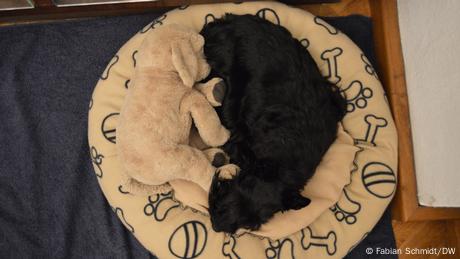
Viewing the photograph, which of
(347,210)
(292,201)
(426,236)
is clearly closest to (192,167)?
(292,201)

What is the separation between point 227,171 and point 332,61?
868 millimetres

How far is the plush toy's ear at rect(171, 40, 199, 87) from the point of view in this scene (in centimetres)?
165

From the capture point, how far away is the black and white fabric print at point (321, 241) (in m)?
1.93

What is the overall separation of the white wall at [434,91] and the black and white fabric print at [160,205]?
1257 mm

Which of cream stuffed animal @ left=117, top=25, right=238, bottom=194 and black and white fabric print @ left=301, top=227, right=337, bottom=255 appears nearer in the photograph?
cream stuffed animal @ left=117, top=25, right=238, bottom=194

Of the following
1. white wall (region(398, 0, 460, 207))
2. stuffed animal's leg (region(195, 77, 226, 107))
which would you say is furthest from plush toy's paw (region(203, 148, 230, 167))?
white wall (region(398, 0, 460, 207))

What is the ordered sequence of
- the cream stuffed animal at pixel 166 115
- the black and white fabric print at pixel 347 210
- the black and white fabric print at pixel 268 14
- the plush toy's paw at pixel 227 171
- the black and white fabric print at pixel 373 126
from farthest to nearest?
the black and white fabric print at pixel 268 14
the black and white fabric print at pixel 373 126
the black and white fabric print at pixel 347 210
the plush toy's paw at pixel 227 171
the cream stuffed animal at pixel 166 115

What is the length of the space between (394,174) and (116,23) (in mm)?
1759

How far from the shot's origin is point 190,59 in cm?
173

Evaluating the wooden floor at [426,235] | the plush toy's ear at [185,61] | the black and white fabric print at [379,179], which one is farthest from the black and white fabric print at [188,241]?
the wooden floor at [426,235]

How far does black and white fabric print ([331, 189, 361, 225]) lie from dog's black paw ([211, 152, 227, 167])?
0.60m

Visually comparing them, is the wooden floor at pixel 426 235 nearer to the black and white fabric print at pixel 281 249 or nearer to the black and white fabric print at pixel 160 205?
the black and white fabric print at pixel 281 249

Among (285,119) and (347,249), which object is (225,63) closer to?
(285,119)

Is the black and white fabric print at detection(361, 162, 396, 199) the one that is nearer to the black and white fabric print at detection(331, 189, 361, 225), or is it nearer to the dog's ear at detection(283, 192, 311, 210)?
the black and white fabric print at detection(331, 189, 361, 225)
